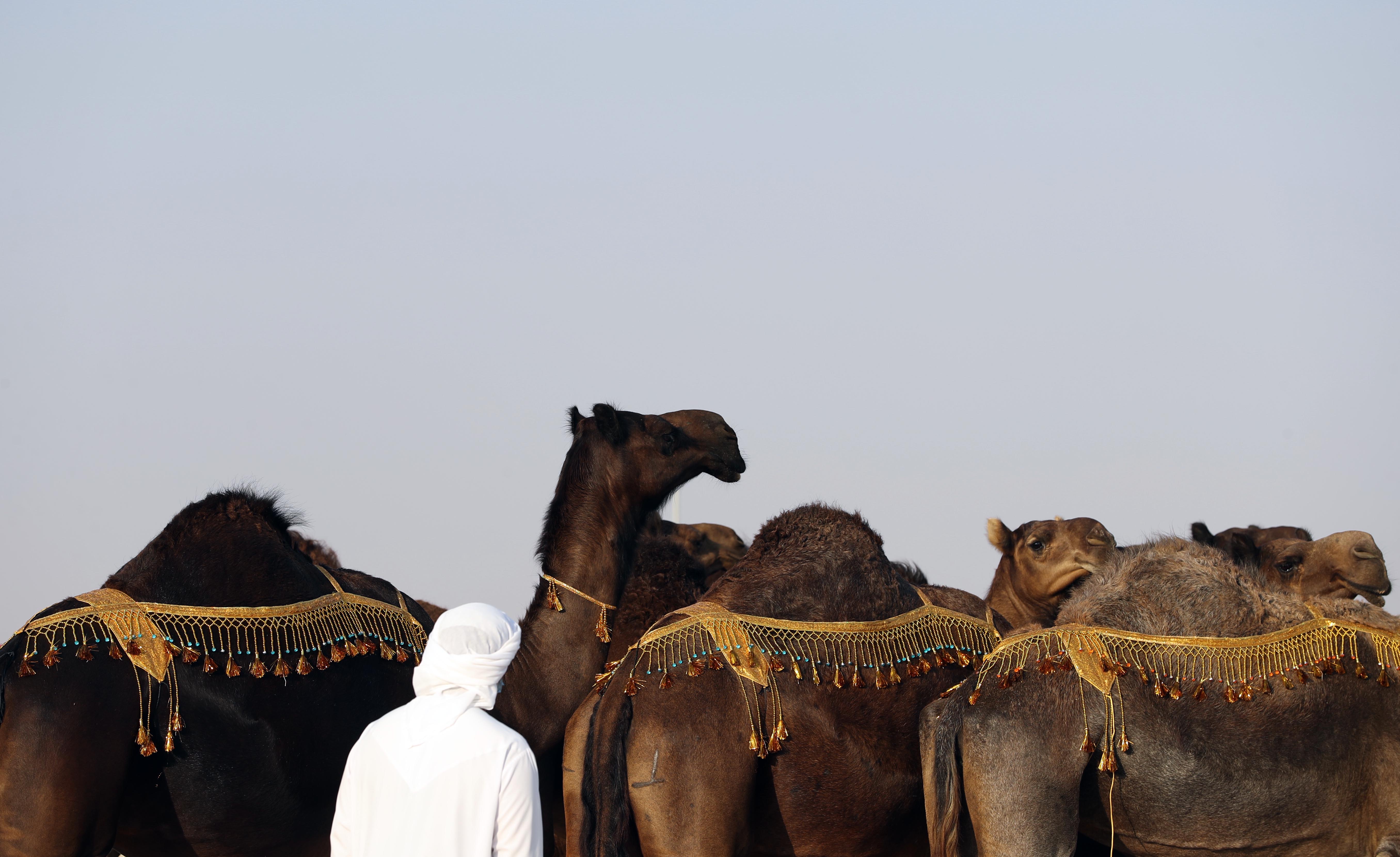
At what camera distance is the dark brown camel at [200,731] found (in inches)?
195

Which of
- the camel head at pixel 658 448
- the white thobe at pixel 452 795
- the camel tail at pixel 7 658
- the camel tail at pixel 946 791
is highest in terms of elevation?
the camel head at pixel 658 448

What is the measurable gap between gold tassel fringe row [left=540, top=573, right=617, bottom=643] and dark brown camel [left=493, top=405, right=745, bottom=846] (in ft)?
0.05

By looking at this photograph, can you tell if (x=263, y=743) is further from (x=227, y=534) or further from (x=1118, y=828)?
(x=1118, y=828)

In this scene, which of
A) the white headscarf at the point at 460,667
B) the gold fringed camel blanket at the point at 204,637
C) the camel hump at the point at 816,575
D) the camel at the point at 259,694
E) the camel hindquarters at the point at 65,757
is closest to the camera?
the white headscarf at the point at 460,667

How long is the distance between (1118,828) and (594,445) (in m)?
3.29

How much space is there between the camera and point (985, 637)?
21.0 feet

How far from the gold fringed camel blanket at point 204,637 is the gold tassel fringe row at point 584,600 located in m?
0.79

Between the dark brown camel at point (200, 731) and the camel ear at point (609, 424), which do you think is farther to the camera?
the camel ear at point (609, 424)

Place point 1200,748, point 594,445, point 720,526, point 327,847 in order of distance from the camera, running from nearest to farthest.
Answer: point 1200,748
point 327,847
point 594,445
point 720,526

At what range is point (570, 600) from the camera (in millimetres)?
6949

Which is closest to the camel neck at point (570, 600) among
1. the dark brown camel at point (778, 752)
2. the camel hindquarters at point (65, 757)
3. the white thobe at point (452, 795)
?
the dark brown camel at point (778, 752)

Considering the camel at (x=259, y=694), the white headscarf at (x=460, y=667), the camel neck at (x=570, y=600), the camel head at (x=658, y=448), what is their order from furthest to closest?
1. the camel head at (x=658, y=448)
2. the camel neck at (x=570, y=600)
3. the camel at (x=259, y=694)
4. the white headscarf at (x=460, y=667)

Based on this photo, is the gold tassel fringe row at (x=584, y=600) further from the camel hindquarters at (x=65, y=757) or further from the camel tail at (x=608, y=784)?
the camel hindquarters at (x=65, y=757)

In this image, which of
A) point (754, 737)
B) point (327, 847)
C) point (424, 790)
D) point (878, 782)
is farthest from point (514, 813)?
point (327, 847)
